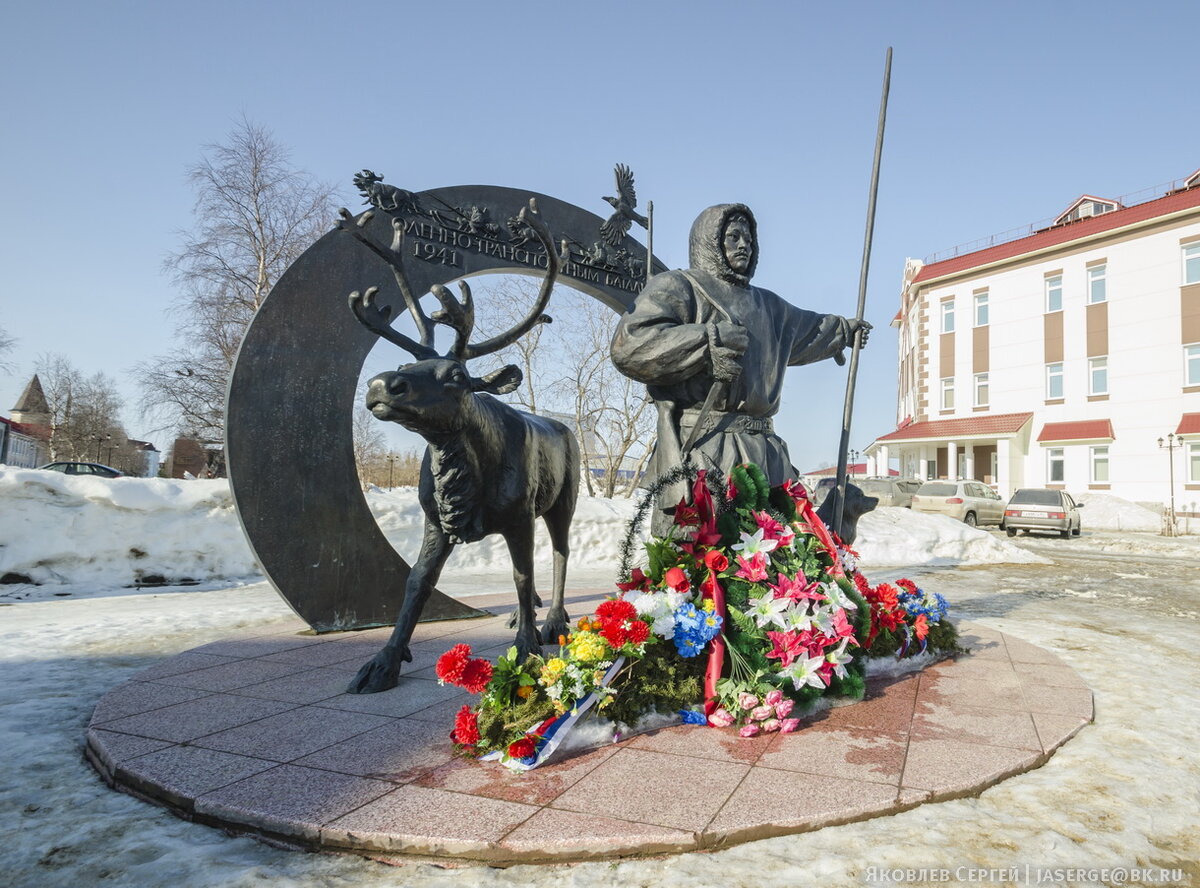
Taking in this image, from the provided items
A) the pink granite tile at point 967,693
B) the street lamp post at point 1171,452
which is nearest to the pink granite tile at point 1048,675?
the pink granite tile at point 967,693

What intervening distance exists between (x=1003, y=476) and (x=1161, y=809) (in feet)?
92.3

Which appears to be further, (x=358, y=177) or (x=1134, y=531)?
(x=1134, y=531)

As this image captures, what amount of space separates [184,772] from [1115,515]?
27496 millimetres

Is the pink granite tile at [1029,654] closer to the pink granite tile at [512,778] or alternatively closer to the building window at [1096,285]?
the pink granite tile at [512,778]

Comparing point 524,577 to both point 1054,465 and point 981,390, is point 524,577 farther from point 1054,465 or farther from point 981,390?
→ point 981,390

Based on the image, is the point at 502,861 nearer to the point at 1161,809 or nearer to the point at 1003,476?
the point at 1161,809

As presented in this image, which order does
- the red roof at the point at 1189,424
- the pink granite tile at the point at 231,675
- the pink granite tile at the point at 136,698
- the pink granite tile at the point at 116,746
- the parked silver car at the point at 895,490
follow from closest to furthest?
1. the pink granite tile at the point at 116,746
2. the pink granite tile at the point at 136,698
3. the pink granite tile at the point at 231,675
4. the red roof at the point at 1189,424
5. the parked silver car at the point at 895,490

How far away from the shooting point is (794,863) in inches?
84.2

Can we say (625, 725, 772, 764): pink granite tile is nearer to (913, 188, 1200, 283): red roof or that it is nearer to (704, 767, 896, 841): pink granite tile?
(704, 767, 896, 841): pink granite tile

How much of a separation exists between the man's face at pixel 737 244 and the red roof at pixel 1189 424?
25.9m

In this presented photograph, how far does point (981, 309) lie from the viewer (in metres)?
30.1

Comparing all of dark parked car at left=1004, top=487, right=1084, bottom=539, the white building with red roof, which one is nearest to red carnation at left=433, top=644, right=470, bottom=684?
dark parked car at left=1004, top=487, right=1084, bottom=539

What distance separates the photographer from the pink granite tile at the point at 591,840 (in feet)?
7.18

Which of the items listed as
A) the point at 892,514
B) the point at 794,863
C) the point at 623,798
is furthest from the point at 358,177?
the point at 892,514
